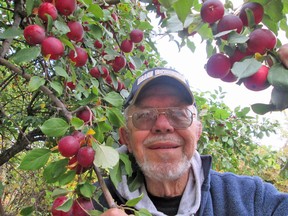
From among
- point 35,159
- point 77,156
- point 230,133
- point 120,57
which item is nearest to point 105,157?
point 77,156

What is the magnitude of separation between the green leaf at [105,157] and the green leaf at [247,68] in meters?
0.52

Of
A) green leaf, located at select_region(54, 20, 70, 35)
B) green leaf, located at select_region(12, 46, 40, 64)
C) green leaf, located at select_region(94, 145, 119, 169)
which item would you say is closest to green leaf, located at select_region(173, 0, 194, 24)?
green leaf, located at select_region(94, 145, 119, 169)

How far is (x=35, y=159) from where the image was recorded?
4.13 ft

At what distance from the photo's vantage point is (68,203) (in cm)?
109

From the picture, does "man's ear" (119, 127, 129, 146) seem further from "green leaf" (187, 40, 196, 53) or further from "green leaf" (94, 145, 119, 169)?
"green leaf" (94, 145, 119, 169)

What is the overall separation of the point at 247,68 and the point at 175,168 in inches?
40.2

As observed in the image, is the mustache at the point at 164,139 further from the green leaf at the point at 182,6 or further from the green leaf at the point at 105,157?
the green leaf at the point at 182,6

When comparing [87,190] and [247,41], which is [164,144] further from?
[247,41]

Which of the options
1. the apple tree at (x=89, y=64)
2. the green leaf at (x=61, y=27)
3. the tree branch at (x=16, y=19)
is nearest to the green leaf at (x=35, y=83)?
the apple tree at (x=89, y=64)

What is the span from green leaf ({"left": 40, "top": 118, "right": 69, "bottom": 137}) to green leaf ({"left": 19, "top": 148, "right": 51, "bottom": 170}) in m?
0.11

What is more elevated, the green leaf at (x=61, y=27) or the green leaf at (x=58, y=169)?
the green leaf at (x=61, y=27)

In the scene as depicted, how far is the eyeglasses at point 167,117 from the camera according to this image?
1695 mm

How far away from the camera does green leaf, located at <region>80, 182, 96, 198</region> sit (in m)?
1.12

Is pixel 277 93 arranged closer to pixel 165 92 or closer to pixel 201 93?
pixel 165 92
